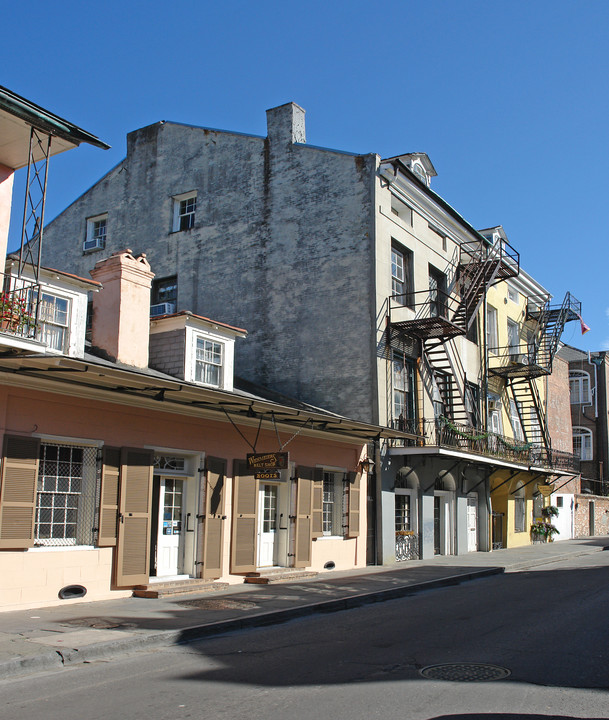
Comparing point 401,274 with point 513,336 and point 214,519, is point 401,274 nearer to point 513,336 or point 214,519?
point 513,336

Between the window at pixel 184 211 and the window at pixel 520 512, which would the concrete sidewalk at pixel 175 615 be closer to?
the window at pixel 520 512

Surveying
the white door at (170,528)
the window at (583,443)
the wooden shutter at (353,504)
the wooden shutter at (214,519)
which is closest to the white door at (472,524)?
the wooden shutter at (353,504)

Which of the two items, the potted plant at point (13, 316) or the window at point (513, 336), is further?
the window at point (513, 336)

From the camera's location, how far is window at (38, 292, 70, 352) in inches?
514

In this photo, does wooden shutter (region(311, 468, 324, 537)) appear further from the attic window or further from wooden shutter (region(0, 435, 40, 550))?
the attic window

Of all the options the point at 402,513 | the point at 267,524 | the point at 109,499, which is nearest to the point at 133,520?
the point at 109,499

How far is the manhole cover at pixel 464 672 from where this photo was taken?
6.70m

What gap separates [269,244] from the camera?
22.2 m

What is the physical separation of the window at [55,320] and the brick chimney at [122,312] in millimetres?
1378

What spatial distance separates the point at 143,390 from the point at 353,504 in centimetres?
790

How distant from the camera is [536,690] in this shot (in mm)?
6199

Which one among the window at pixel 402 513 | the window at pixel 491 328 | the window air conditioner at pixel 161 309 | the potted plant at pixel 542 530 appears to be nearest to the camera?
the window at pixel 402 513

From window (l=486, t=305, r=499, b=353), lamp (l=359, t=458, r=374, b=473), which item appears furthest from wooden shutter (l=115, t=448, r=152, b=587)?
window (l=486, t=305, r=499, b=353)

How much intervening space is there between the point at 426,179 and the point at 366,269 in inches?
250
